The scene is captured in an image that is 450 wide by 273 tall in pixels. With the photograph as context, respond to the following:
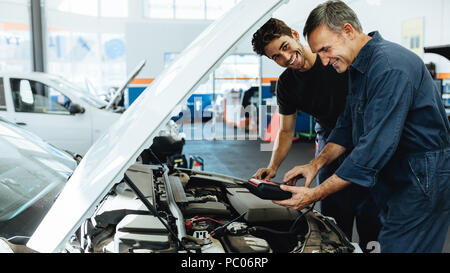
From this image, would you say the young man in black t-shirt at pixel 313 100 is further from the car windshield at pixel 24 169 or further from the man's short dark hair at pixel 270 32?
the car windshield at pixel 24 169

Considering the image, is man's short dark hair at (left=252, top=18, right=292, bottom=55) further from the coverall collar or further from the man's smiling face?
the coverall collar

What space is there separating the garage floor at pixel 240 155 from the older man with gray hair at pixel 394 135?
12.9ft

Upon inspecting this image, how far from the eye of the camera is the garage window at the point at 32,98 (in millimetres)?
4840

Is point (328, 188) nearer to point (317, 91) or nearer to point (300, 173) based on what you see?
point (300, 173)

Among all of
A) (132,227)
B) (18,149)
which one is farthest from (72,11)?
(132,227)

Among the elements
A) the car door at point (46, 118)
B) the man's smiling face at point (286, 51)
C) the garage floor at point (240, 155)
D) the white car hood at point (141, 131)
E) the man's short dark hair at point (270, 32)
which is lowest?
the garage floor at point (240, 155)

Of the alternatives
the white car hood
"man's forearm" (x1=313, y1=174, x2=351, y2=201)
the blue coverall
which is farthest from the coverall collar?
the white car hood

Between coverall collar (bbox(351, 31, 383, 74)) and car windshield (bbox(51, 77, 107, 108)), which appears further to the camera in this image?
car windshield (bbox(51, 77, 107, 108))

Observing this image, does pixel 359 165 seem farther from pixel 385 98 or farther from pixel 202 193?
pixel 202 193

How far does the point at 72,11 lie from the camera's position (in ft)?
38.6

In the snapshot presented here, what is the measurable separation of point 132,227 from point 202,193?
0.77 meters

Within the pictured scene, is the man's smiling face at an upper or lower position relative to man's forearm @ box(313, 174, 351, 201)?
upper

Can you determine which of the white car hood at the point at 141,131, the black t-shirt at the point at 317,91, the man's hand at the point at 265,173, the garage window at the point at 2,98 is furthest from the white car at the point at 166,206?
the garage window at the point at 2,98

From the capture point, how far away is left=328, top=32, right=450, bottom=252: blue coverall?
4.33 feet
